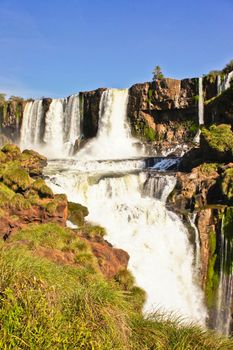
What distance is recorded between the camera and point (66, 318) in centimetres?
550

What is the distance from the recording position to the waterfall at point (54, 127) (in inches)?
1752

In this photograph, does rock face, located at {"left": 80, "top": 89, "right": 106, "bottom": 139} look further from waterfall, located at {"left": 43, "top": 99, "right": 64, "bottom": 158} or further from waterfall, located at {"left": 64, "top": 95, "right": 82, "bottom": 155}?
waterfall, located at {"left": 43, "top": 99, "right": 64, "bottom": 158}

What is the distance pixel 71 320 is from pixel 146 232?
13.7 meters

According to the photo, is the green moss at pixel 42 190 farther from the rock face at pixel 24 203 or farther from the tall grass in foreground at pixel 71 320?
the tall grass in foreground at pixel 71 320

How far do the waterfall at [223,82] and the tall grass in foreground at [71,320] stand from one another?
32199 mm

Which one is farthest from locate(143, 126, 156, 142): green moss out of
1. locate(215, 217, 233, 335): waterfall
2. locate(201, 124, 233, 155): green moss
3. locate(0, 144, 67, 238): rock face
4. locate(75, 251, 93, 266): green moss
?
locate(75, 251, 93, 266): green moss

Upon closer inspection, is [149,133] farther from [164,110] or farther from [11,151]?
[11,151]

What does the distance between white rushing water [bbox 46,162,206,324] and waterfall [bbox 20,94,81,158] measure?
64.5 ft

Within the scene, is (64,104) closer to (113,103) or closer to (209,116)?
(113,103)

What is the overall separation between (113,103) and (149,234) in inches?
1015

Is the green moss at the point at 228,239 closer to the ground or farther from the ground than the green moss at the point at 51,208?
closer to the ground

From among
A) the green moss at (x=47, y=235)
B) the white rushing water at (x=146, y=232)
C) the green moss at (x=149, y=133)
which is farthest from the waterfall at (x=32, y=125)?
the green moss at (x=47, y=235)

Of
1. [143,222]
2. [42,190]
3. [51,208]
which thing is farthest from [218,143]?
[51,208]

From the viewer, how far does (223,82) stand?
118 feet
